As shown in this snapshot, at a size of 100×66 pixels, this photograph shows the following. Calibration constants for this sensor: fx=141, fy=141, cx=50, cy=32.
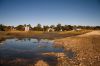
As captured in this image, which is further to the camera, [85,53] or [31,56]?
[85,53]

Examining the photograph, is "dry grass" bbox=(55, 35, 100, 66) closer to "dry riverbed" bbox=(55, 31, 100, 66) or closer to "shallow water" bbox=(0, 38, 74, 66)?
"dry riverbed" bbox=(55, 31, 100, 66)

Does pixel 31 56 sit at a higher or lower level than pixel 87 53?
lower

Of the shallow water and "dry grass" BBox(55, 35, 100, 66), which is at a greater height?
"dry grass" BBox(55, 35, 100, 66)

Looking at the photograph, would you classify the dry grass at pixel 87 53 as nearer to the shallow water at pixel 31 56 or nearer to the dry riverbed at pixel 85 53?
the dry riverbed at pixel 85 53

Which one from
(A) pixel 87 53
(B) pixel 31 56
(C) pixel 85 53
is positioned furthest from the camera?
(C) pixel 85 53

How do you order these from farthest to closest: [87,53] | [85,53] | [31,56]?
[85,53] → [87,53] → [31,56]

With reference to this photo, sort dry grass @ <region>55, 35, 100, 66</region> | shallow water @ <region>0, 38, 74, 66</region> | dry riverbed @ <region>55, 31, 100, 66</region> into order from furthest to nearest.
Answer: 1. shallow water @ <region>0, 38, 74, 66</region>
2. dry grass @ <region>55, 35, 100, 66</region>
3. dry riverbed @ <region>55, 31, 100, 66</region>

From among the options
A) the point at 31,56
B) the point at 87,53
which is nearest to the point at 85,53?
the point at 87,53

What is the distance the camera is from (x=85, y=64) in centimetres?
1434

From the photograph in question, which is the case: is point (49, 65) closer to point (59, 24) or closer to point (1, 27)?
point (1, 27)

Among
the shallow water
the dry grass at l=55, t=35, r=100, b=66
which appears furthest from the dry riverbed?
the shallow water

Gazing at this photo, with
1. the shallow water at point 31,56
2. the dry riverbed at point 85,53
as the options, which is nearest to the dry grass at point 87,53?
the dry riverbed at point 85,53

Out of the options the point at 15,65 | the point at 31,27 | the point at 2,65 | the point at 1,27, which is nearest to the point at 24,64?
the point at 15,65

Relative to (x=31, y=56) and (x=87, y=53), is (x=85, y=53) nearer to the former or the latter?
(x=87, y=53)
